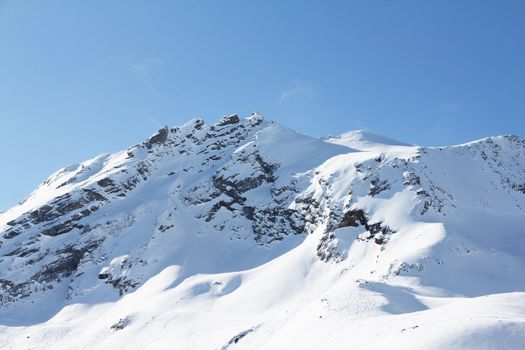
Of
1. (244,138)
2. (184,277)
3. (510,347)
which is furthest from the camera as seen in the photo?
(244,138)

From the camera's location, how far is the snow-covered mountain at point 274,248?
122 feet

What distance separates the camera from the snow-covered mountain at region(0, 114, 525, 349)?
37.2 metres

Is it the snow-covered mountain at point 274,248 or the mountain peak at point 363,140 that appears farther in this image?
the mountain peak at point 363,140

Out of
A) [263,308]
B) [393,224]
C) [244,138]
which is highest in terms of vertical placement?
[244,138]

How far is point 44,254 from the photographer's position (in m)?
77.9

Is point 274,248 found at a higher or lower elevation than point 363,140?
lower

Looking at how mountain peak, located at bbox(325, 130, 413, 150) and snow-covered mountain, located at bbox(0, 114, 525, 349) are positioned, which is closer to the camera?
snow-covered mountain, located at bbox(0, 114, 525, 349)

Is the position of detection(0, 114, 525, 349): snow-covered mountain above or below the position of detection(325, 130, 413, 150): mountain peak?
below

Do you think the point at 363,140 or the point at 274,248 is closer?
Result: the point at 274,248

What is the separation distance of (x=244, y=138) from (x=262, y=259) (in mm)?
35216

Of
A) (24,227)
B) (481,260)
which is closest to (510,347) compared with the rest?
(481,260)

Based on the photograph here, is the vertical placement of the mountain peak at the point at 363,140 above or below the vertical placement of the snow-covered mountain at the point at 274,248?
above

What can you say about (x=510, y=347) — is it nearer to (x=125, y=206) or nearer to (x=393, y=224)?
(x=393, y=224)

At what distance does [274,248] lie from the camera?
233ft
